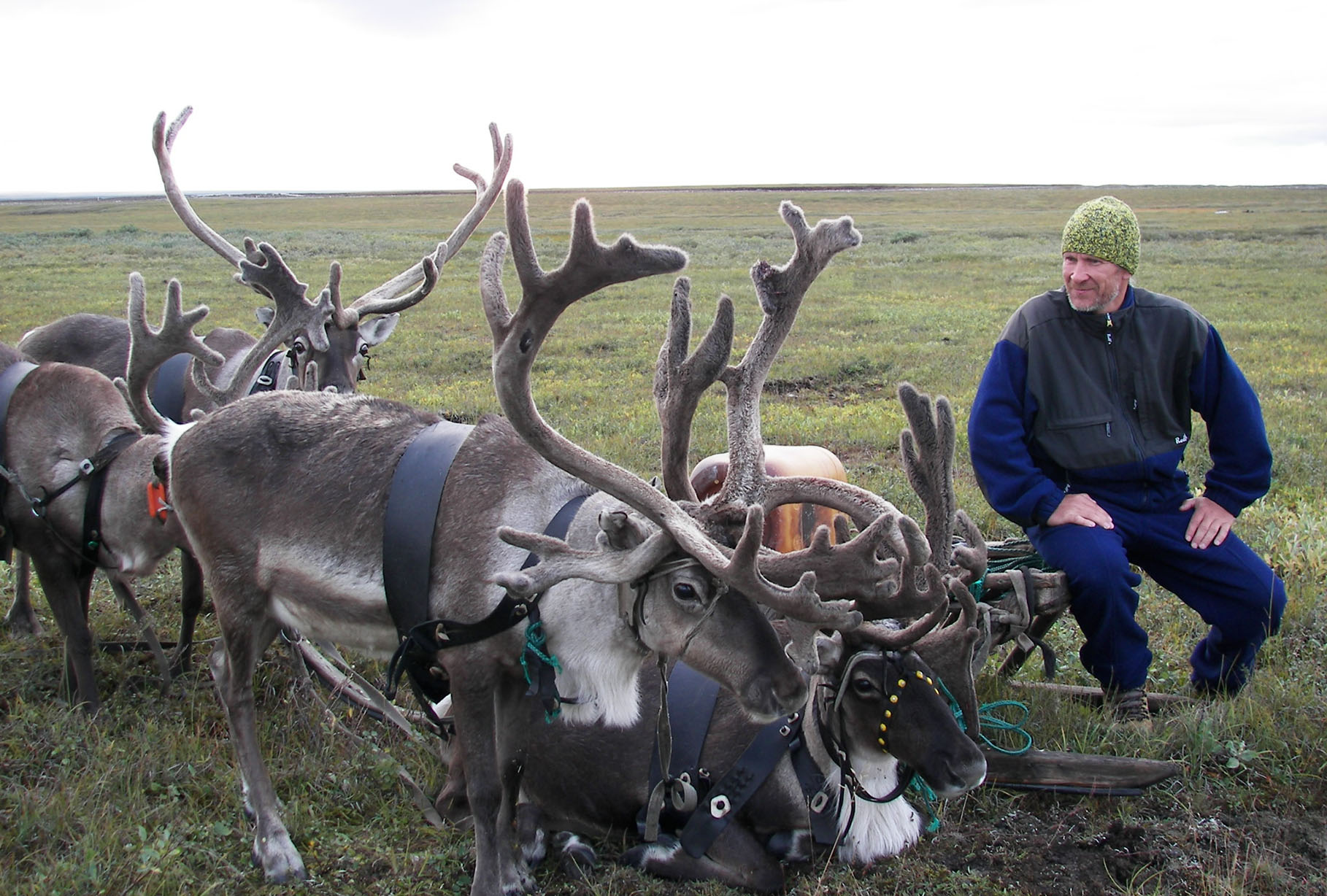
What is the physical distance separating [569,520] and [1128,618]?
107 inches

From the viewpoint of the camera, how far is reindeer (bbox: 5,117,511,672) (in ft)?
18.3

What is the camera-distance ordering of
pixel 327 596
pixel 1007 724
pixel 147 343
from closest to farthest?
1. pixel 327 596
2. pixel 1007 724
3. pixel 147 343

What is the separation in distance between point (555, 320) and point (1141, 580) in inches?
121

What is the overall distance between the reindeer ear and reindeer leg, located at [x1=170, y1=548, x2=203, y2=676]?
3.39 m

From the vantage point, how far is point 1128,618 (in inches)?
178

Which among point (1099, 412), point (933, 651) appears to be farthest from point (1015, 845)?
point (1099, 412)

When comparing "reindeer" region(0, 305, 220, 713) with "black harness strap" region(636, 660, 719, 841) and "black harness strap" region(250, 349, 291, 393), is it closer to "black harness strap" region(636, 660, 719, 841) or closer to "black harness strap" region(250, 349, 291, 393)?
"black harness strap" region(250, 349, 291, 393)

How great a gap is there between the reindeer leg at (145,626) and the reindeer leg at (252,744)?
3.59 feet

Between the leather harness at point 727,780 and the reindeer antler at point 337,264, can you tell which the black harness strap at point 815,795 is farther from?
the reindeer antler at point 337,264

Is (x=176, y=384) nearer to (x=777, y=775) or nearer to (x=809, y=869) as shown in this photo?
(x=777, y=775)

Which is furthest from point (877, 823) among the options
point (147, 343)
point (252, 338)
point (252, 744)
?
point (252, 338)

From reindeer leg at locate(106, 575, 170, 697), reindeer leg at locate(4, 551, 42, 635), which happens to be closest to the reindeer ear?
reindeer leg at locate(106, 575, 170, 697)

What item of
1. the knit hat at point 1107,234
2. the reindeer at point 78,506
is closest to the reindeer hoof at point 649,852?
the reindeer at point 78,506

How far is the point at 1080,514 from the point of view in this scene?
4.55 metres
